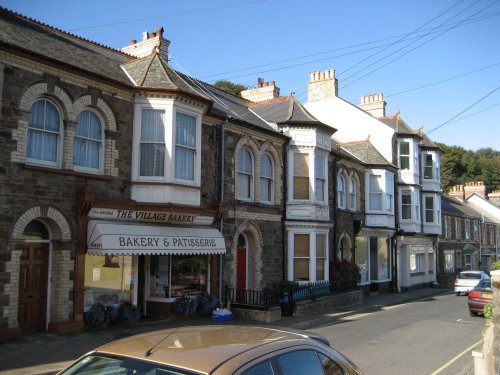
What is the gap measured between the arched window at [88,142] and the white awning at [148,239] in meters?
1.68

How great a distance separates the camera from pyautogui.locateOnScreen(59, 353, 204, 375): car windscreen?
129 inches

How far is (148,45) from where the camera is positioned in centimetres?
2009

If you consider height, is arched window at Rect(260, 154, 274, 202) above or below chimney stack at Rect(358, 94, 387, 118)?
below

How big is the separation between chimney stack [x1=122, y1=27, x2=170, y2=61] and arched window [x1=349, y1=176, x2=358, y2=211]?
12858mm

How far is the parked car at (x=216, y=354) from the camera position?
130 inches

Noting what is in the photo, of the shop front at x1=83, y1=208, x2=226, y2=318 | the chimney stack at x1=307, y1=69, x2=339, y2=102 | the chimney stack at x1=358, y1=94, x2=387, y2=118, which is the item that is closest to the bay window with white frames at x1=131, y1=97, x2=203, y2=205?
the shop front at x1=83, y1=208, x2=226, y2=318

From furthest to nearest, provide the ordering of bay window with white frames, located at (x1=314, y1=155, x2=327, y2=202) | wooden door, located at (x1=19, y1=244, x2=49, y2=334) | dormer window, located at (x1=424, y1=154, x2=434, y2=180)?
dormer window, located at (x1=424, y1=154, x2=434, y2=180) → bay window with white frames, located at (x1=314, y1=155, x2=327, y2=202) → wooden door, located at (x1=19, y1=244, x2=49, y2=334)

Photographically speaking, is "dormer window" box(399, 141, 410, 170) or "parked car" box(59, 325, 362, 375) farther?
"dormer window" box(399, 141, 410, 170)

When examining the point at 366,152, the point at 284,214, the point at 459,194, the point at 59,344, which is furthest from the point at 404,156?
the point at 459,194

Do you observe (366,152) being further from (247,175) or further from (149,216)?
(149,216)

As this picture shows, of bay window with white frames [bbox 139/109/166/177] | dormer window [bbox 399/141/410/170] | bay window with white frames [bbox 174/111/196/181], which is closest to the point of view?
bay window with white frames [bbox 139/109/166/177]

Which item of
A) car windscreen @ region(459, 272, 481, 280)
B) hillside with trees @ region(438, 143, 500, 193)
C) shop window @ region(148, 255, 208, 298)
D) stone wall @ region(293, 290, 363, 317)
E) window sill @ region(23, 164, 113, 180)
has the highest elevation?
hillside with trees @ region(438, 143, 500, 193)

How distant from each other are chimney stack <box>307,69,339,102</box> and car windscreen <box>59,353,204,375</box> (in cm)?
3065

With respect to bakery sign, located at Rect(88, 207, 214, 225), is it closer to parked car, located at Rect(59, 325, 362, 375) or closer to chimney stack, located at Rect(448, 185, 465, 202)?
parked car, located at Rect(59, 325, 362, 375)
